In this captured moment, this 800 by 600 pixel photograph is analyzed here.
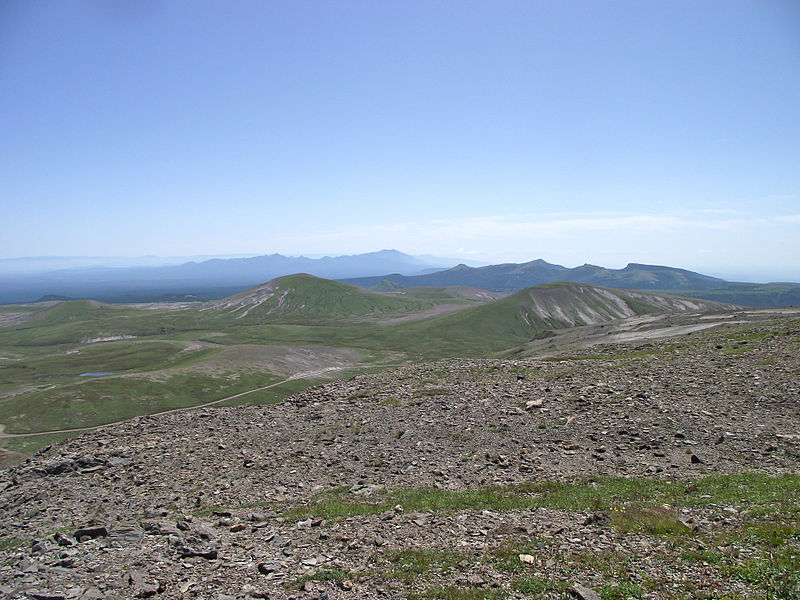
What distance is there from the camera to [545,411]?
1112 inches

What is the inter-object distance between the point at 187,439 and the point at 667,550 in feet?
95.1

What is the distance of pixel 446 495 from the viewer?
61.5ft

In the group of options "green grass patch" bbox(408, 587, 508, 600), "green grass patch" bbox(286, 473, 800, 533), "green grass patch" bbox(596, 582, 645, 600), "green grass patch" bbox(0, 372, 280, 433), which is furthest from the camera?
"green grass patch" bbox(0, 372, 280, 433)

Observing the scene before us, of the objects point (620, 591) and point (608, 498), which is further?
point (608, 498)

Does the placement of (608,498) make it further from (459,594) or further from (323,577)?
(323,577)

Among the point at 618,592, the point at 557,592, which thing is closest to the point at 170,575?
the point at 557,592

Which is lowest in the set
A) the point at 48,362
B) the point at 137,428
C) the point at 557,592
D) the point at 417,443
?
the point at 48,362

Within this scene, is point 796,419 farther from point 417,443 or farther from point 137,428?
point 137,428

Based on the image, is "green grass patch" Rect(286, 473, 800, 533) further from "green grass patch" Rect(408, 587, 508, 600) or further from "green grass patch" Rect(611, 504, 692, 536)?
"green grass patch" Rect(408, 587, 508, 600)

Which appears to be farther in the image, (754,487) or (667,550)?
(754,487)

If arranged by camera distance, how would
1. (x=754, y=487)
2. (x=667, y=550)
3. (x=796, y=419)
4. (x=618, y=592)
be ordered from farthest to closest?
1. (x=796, y=419)
2. (x=754, y=487)
3. (x=667, y=550)
4. (x=618, y=592)

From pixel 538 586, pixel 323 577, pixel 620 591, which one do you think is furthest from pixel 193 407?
pixel 620 591

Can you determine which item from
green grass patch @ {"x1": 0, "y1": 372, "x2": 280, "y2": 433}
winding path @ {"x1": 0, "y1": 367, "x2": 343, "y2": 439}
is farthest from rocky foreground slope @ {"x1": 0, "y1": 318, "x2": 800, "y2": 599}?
green grass patch @ {"x1": 0, "y1": 372, "x2": 280, "y2": 433}

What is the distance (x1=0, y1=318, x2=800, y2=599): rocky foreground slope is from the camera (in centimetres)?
1208
